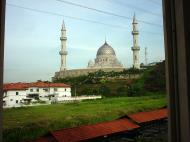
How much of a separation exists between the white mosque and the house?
0.07 meters

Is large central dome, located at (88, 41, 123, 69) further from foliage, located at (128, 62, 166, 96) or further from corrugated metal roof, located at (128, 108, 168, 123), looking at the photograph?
corrugated metal roof, located at (128, 108, 168, 123)

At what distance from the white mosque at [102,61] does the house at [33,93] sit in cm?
7

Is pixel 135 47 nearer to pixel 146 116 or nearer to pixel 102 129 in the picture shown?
pixel 146 116

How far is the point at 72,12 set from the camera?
1.33 m

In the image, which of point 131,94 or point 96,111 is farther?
point 131,94

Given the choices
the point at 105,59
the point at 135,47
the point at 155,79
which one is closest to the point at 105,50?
the point at 105,59

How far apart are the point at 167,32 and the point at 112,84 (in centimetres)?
48

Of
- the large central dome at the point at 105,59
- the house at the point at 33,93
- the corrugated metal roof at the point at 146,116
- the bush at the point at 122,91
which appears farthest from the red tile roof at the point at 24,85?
the corrugated metal roof at the point at 146,116

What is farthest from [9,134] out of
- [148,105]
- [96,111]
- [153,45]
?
[153,45]

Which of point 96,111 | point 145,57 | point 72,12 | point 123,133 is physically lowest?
point 123,133

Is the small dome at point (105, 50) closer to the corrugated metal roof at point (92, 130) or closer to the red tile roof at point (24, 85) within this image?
the red tile roof at point (24, 85)

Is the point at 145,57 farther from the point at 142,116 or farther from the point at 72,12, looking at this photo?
the point at 72,12

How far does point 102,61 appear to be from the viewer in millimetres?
1472

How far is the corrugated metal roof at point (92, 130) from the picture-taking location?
3.89 feet
